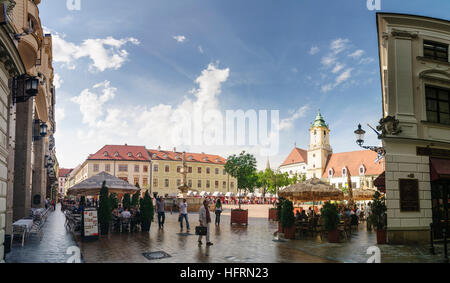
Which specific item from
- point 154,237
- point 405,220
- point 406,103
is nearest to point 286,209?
point 405,220

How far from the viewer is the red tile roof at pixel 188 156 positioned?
80.8m

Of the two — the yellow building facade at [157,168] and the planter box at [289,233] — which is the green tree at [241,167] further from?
the planter box at [289,233]

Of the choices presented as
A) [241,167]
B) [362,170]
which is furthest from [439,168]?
[362,170]

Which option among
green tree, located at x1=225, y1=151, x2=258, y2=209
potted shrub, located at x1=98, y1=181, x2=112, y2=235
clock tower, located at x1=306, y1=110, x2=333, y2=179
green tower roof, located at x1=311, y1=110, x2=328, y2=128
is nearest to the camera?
potted shrub, located at x1=98, y1=181, x2=112, y2=235

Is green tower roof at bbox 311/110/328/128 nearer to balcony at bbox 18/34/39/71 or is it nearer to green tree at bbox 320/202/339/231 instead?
green tree at bbox 320/202/339/231

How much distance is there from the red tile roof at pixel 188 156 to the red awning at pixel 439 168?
70.9m

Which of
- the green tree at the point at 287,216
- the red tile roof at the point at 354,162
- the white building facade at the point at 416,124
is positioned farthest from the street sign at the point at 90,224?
the red tile roof at the point at 354,162

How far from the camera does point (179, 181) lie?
8119 centimetres

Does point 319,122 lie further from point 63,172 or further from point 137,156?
point 63,172

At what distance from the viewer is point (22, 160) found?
1706 centimetres

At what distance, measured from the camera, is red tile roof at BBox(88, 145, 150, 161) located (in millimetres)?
73750

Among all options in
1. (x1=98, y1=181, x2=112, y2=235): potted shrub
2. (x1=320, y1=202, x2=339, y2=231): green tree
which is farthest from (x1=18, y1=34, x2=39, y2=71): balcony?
(x1=320, y1=202, x2=339, y2=231): green tree

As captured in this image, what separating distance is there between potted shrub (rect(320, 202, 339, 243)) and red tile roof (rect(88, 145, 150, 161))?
68.1 metres
